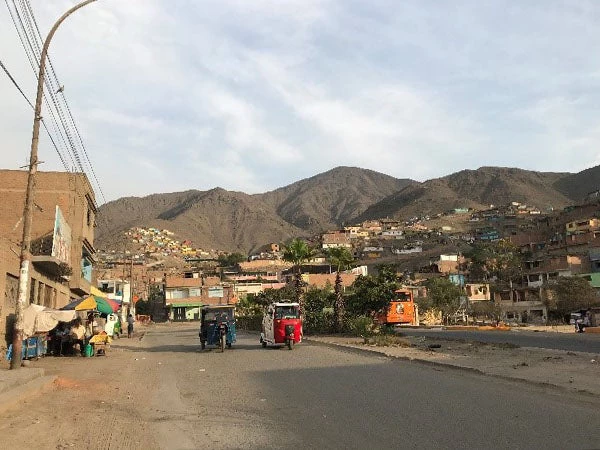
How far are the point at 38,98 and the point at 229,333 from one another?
14.6 m

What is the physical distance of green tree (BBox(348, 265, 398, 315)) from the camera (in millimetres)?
37438

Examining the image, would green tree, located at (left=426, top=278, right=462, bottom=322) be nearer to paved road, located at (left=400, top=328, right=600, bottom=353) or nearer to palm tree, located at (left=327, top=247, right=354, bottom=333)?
paved road, located at (left=400, top=328, right=600, bottom=353)

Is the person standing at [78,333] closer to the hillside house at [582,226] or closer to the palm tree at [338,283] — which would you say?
the palm tree at [338,283]

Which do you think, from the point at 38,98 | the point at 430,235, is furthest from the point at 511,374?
the point at 430,235

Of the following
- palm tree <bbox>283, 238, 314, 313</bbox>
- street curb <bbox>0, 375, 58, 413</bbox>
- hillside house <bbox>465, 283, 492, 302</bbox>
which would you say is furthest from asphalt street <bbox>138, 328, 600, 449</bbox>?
hillside house <bbox>465, 283, 492, 302</bbox>

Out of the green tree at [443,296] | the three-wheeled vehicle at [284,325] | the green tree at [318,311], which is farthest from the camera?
the green tree at [443,296]

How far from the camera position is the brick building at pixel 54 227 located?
29.2 meters

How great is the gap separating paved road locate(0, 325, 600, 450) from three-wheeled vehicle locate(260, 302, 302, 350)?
394 inches

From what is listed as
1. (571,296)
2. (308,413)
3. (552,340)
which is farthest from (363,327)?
(571,296)

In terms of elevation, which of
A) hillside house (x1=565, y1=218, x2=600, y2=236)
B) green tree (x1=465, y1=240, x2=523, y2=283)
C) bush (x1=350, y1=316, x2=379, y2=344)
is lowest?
bush (x1=350, y1=316, x2=379, y2=344)

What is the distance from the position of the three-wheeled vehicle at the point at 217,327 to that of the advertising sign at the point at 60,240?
26.8 feet

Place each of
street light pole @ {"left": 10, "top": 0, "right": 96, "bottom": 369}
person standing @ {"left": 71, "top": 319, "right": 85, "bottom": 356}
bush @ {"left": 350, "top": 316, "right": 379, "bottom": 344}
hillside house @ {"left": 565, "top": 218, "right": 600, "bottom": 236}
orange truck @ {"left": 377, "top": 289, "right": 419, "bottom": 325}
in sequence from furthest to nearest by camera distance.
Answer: hillside house @ {"left": 565, "top": 218, "right": 600, "bottom": 236} < orange truck @ {"left": 377, "top": 289, "right": 419, "bottom": 325} < bush @ {"left": 350, "top": 316, "right": 379, "bottom": 344} < person standing @ {"left": 71, "top": 319, "right": 85, "bottom": 356} < street light pole @ {"left": 10, "top": 0, "right": 96, "bottom": 369}

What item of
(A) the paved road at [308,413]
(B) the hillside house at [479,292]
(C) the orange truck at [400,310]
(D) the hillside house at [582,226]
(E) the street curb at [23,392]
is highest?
(D) the hillside house at [582,226]

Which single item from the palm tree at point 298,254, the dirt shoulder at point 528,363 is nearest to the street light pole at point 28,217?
the dirt shoulder at point 528,363
